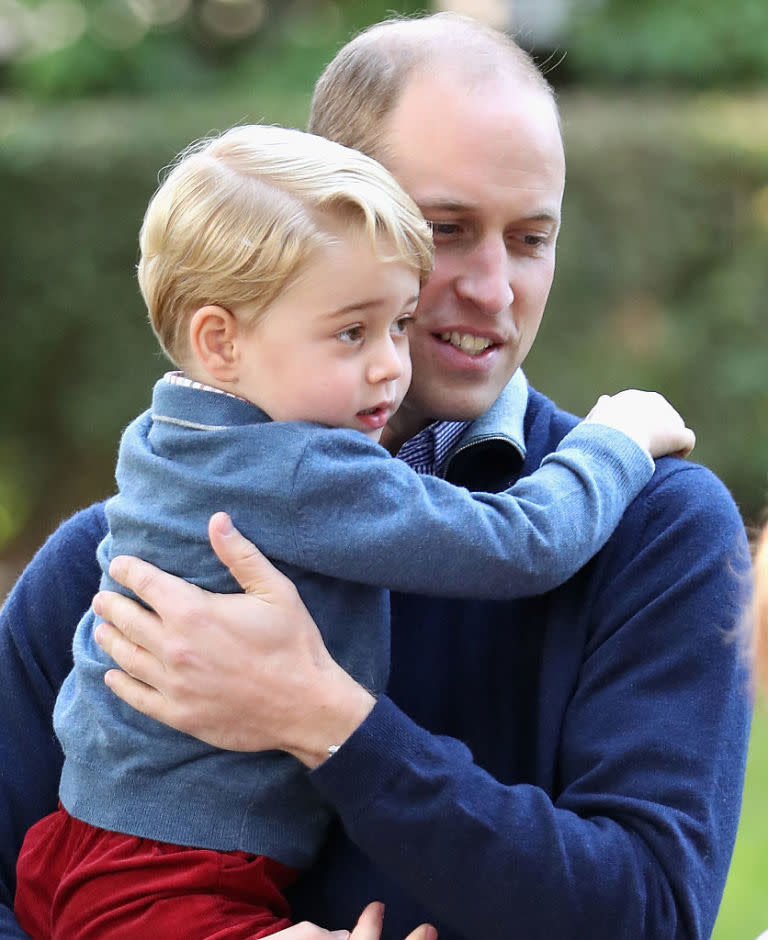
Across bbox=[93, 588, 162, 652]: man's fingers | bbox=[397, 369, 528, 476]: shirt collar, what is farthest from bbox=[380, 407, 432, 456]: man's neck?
bbox=[93, 588, 162, 652]: man's fingers

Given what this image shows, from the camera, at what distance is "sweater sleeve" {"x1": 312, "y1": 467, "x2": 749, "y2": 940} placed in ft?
5.87

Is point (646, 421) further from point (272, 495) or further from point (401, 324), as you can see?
point (272, 495)

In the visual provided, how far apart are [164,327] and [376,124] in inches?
19.9

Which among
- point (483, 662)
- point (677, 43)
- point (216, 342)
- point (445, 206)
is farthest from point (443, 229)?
point (677, 43)

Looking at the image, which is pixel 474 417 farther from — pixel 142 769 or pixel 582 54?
pixel 582 54

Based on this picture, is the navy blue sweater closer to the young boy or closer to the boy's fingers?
the young boy

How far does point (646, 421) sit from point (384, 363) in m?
0.42

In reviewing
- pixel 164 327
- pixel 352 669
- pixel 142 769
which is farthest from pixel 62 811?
pixel 164 327

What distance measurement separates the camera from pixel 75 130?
845 cm

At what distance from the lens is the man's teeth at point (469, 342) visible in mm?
2256

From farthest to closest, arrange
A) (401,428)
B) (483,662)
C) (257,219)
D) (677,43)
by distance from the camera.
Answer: (677,43) < (401,428) < (483,662) < (257,219)

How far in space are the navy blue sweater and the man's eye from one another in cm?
32

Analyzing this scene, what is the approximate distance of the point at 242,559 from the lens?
1861 mm

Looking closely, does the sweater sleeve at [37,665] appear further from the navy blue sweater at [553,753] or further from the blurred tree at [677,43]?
the blurred tree at [677,43]
